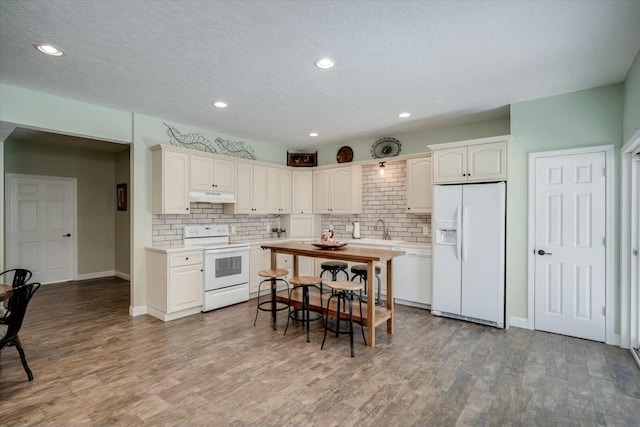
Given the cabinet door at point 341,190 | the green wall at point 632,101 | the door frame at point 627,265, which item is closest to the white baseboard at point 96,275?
the cabinet door at point 341,190

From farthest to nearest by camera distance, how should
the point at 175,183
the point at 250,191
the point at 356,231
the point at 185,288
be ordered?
the point at 356,231 < the point at 250,191 < the point at 175,183 < the point at 185,288

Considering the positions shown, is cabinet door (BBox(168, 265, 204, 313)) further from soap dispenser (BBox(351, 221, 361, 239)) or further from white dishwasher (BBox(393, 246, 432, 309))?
white dishwasher (BBox(393, 246, 432, 309))

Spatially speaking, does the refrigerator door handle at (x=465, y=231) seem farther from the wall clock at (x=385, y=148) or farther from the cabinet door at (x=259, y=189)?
the cabinet door at (x=259, y=189)

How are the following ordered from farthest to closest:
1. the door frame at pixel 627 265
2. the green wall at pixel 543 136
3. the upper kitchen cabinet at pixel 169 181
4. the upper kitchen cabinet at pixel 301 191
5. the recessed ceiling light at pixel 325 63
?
the upper kitchen cabinet at pixel 301 191 → the upper kitchen cabinet at pixel 169 181 → the green wall at pixel 543 136 → the door frame at pixel 627 265 → the recessed ceiling light at pixel 325 63

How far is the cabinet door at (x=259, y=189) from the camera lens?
5.50m

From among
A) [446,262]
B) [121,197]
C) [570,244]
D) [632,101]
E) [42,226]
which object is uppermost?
[632,101]

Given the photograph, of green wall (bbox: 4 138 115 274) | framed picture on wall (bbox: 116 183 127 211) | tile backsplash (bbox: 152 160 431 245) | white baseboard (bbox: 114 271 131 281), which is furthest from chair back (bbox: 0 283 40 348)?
green wall (bbox: 4 138 115 274)

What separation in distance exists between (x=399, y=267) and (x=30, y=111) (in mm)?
4917

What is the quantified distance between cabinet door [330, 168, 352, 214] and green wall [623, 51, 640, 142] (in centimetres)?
356

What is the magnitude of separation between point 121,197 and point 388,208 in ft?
18.7

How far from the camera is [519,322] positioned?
3.84 m

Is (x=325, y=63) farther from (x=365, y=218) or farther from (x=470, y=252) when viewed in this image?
(x=365, y=218)

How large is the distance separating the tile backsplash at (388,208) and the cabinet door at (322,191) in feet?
1.49

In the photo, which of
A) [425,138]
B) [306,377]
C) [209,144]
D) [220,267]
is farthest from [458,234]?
[209,144]
